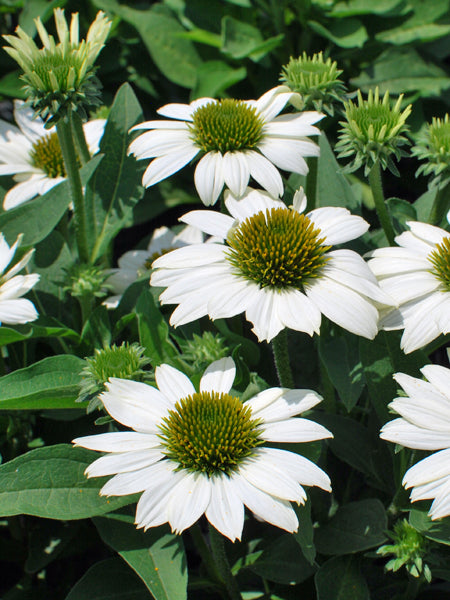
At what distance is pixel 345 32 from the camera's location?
2.38 meters

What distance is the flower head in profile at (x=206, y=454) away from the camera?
97 cm

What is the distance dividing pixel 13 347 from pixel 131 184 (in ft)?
1.67

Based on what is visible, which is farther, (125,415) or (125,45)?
(125,45)

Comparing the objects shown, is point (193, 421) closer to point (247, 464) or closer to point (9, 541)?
point (247, 464)

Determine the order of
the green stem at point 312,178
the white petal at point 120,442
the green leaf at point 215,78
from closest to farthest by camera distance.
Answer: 1. the white petal at point 120,442
2. the green stem at point 312,178
3. the green leaf at point 215,78

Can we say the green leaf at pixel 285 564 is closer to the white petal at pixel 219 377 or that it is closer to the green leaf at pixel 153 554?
the green leaf at pixel 153 554

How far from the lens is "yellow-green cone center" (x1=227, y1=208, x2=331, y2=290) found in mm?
1139

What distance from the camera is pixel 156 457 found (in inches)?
41.1

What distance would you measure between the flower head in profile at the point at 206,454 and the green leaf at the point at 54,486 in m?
0.15

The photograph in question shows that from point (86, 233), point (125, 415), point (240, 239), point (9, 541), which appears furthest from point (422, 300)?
point (9, 541)

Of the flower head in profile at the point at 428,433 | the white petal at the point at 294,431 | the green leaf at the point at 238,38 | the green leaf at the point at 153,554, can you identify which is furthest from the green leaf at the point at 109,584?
the green leaf at the point at 238,38

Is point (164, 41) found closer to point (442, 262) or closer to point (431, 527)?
point (442, 262)

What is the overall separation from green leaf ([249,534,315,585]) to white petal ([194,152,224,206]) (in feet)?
2.26

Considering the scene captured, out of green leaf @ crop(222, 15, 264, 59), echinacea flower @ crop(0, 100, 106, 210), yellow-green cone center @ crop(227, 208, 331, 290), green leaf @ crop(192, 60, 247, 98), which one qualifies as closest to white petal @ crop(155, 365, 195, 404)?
yellow-green cone center @ crop(227, 208, 331, 290)
